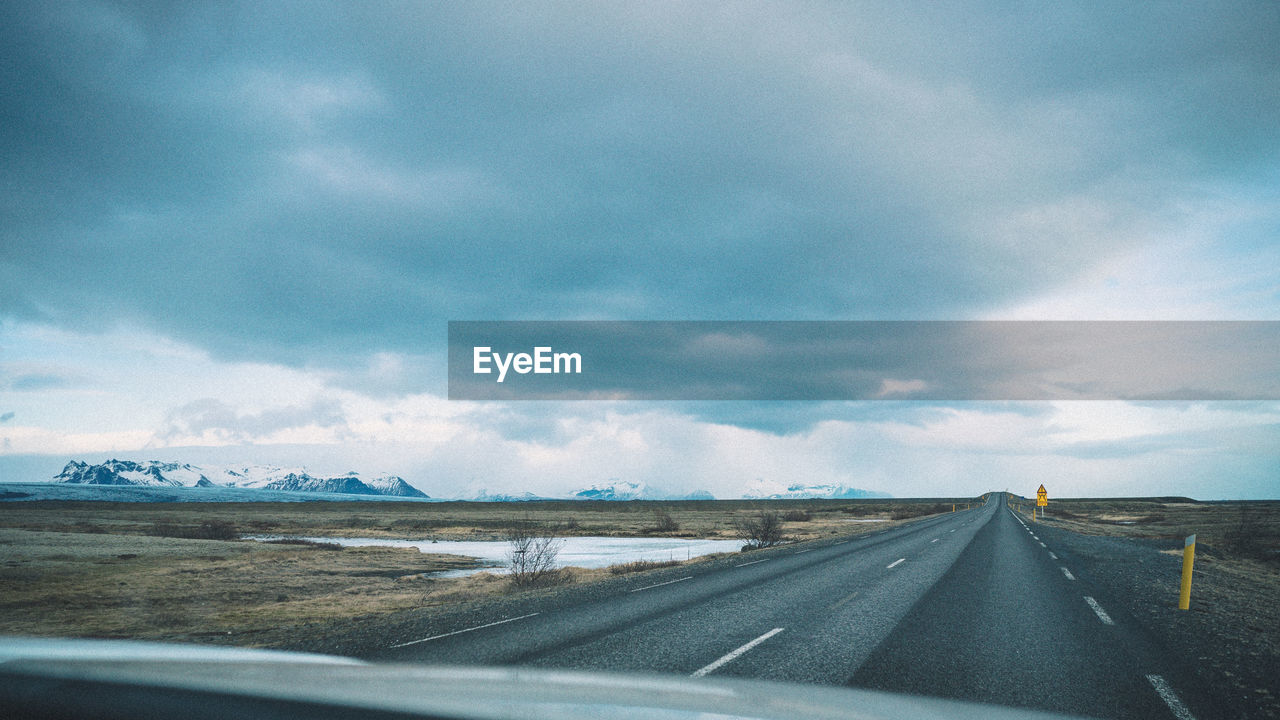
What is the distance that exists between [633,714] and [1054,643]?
23.8 ft

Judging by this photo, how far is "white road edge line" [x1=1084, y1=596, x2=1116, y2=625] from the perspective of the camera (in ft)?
29.1

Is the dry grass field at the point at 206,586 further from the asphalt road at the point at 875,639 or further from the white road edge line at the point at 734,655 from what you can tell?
the white road edge line at the point at 734,655

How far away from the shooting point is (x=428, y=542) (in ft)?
137

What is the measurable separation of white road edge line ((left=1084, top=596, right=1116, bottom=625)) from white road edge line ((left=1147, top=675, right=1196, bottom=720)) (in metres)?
3.00

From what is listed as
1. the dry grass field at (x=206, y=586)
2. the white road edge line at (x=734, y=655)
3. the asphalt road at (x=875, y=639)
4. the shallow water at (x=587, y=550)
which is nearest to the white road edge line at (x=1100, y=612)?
the asphalt road at (x=875, y=639)

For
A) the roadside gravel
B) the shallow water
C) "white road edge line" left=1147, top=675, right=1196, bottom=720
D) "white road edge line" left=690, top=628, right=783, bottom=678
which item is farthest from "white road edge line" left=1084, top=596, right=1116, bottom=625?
the shallow water

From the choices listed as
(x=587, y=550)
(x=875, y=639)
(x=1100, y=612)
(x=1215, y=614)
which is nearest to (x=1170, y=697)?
(x=875, y=639)

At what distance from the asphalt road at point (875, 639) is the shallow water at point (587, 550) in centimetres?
1356

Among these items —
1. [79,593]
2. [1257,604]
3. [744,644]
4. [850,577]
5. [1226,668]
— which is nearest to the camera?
[1226,668]

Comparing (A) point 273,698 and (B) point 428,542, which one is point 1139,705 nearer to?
(A) point 273,698

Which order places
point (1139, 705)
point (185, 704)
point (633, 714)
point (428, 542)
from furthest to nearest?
1. point (428, 542)
2. point (1139, 705)
3. point (633, 714)
4. point (185, 704)

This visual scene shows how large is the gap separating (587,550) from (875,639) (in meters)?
27.2

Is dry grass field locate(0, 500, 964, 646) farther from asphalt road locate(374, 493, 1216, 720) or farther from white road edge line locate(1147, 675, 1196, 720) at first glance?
white road edge line locate(1147, 675, 1196, 720)

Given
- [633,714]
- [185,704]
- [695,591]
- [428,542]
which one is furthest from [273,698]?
[428,542]
